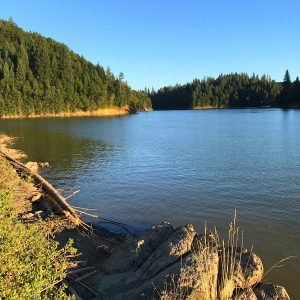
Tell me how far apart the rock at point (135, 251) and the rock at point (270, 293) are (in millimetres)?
2993

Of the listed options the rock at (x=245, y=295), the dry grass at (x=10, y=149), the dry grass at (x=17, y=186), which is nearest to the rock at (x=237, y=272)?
the rock at (x=245, y=295)

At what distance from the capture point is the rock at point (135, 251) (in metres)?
10.1

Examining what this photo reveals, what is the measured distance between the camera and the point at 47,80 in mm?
148625

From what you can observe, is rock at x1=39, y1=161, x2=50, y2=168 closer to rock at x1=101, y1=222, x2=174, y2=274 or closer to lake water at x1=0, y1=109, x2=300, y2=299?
lake water at x1=0, y1=109, x2=300, y2=299

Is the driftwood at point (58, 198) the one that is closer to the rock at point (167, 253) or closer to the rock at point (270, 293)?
the rock at point (167, 253)

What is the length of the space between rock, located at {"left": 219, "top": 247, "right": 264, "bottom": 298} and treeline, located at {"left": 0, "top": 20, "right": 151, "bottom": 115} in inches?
4920

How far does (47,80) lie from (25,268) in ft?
492

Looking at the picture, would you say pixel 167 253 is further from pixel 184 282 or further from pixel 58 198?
pixel 58 198

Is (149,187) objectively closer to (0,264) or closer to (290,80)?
(0,264)

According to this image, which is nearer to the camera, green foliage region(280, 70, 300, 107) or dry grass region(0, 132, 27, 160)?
dry grass region(0, 132, 27, 160)

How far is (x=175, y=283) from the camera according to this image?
26.0ft

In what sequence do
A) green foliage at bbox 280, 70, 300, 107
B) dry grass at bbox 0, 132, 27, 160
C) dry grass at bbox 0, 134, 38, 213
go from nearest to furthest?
dry grass at bbox 0, 134, 38, 213 → dry grass at bbox 0, 132, 27, 160 → green foliage at bbox 280, 70, 300, 107

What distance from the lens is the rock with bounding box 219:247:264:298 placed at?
7914 mm

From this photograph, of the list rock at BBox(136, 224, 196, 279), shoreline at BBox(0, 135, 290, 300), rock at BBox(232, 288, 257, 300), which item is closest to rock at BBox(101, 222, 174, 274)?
shoreline at BBox(0, 135, 290, 300)
